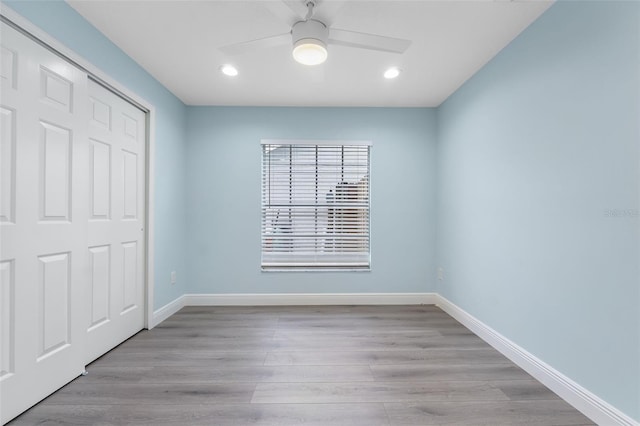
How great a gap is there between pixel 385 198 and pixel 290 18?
235 centimetres

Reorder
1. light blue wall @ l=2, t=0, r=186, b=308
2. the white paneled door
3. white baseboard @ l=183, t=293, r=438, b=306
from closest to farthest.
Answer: the white paneled door < light blue wall @ l=2, t=0, r=186, b=308 < white baseboard @ l=183, t=293, r=438, b=306

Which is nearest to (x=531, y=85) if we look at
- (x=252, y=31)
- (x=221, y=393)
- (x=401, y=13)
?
(x=401, y=13)

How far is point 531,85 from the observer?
79.7 inches

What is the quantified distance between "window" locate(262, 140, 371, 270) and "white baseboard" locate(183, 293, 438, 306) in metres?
0.35

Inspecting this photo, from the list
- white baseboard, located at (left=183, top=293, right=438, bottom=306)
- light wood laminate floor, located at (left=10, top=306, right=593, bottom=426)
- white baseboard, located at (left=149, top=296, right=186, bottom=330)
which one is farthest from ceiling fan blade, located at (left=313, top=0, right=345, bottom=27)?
white baseboard, located at (left=149, top=296, right=186, bottom=330)

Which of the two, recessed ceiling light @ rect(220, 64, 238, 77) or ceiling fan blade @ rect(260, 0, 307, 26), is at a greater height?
recessed ceiling light @ rect(220, 64, 238, 77)

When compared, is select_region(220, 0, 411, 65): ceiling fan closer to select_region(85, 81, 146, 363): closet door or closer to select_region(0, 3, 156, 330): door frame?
select_region(0, 3, 156, 330): door frame

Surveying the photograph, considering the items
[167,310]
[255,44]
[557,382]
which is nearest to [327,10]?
[255,44]

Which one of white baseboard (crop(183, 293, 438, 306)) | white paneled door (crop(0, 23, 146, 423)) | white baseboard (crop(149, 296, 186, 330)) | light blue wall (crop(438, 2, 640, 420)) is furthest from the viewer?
white baseboard (crop(183, 293, 438, 306))

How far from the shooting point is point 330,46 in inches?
89.8

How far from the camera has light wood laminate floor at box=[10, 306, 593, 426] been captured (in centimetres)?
158

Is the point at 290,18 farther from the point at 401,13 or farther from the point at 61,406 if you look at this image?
the point at 61,406

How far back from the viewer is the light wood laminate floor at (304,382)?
1.58m

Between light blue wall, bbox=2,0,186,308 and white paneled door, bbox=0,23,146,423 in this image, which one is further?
light blue wall, bbox=2,0,186,308
